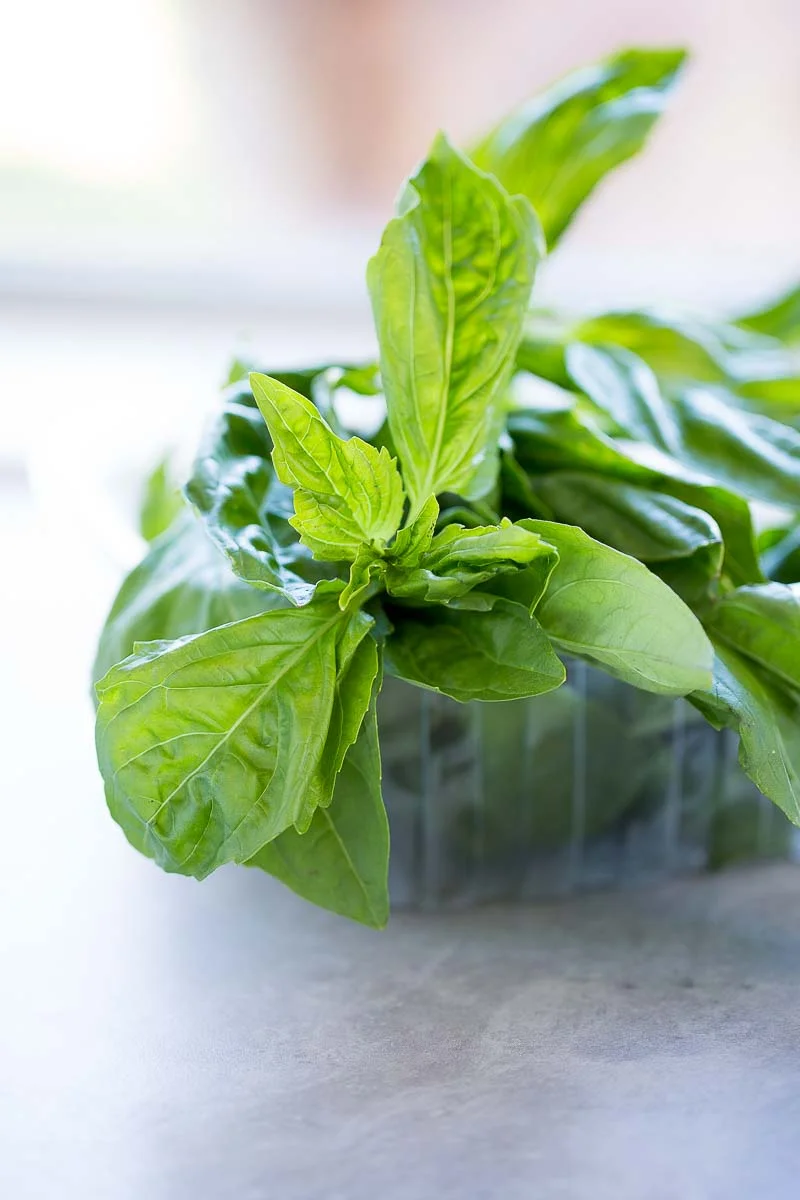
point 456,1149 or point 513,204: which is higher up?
point 513,204

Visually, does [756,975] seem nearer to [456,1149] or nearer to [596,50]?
[456,1149]

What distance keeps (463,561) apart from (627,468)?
0.09 metres

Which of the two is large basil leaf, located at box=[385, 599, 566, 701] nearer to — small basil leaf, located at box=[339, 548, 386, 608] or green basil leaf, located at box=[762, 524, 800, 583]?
small basil leaf, located at box=[339, 548, 386, 608]

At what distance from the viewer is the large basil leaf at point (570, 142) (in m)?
0.51

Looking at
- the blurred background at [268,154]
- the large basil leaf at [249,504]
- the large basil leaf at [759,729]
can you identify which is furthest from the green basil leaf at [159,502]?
the blurred background at [268,154]

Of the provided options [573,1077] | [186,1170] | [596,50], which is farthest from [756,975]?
[596,50]

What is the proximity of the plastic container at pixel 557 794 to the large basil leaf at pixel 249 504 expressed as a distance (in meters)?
0.07

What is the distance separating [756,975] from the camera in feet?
1.32

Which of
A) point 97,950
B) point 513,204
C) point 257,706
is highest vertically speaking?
point 513,204

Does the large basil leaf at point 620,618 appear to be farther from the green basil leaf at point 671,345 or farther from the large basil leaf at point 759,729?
the green basil leaf at point 671,345

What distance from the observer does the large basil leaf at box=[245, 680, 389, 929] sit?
344mm

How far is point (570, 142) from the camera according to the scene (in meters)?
0.51

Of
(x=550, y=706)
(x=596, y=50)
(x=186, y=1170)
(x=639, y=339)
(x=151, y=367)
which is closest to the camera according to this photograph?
(x=186, y=1170)

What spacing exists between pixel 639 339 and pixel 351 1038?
32cm
